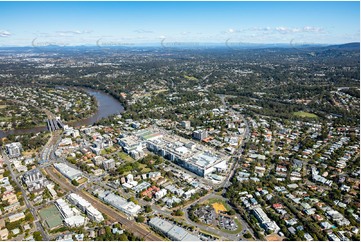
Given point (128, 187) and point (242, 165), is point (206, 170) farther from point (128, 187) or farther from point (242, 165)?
point (128, 187)

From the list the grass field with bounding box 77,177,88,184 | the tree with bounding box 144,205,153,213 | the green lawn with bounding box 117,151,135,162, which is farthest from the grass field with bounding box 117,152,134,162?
the tree with bounding box 144,205,153,213

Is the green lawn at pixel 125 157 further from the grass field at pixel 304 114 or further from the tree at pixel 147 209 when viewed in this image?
the grass field at pixel 304 114

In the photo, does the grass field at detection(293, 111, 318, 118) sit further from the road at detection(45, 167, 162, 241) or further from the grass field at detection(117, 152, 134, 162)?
the road at detection(45, 167, 162, 241)

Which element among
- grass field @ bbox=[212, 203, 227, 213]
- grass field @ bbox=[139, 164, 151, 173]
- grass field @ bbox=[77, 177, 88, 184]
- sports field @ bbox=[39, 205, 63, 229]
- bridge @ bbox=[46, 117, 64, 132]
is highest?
bridge @ bbox=[46, 117, 64, 132]

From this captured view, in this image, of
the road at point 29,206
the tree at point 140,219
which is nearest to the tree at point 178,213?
the tree at point 140,219

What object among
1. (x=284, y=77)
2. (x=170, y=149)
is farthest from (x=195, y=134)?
(x=284, y=77)

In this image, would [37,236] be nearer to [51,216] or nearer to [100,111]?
[51,216]
